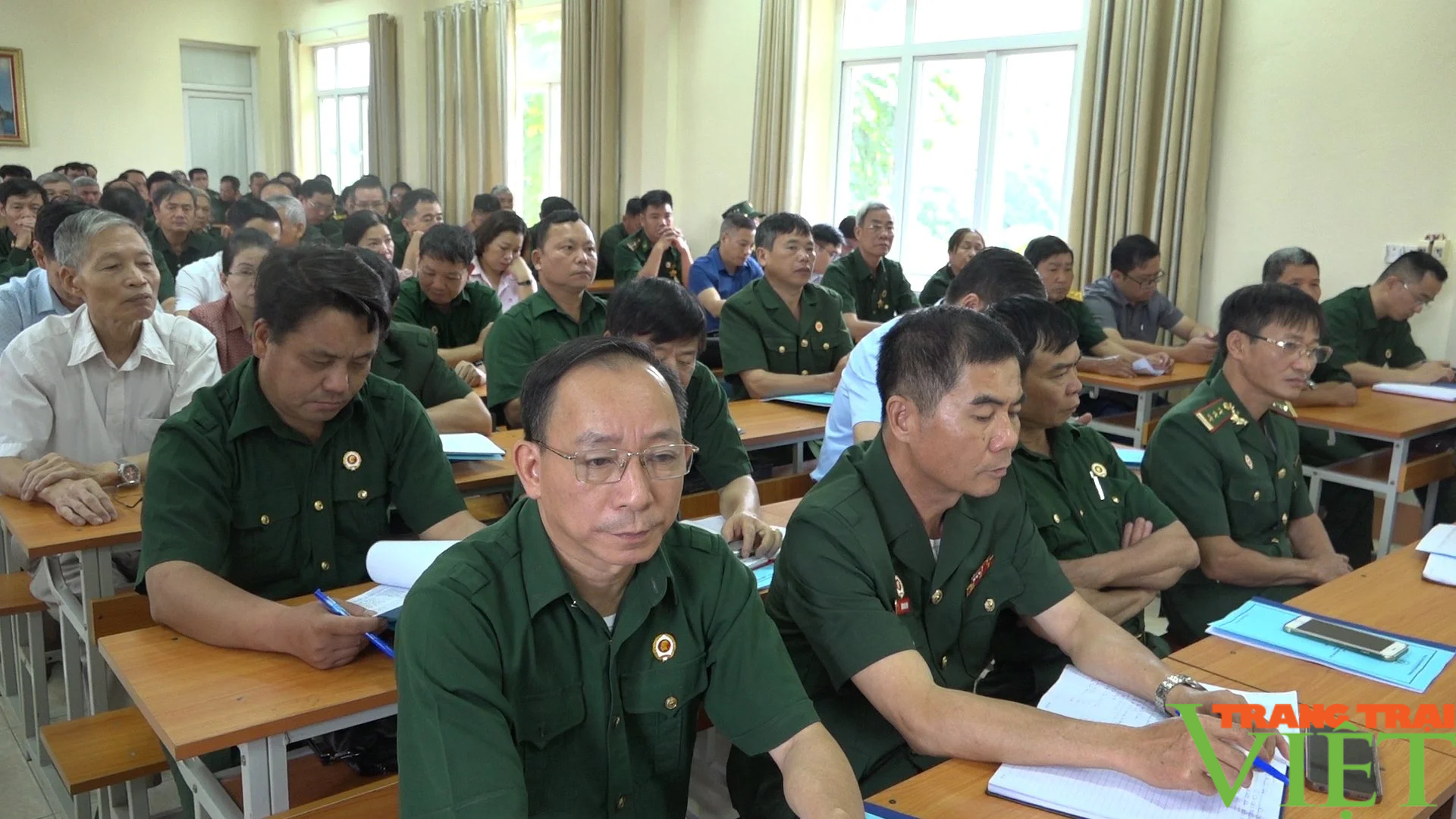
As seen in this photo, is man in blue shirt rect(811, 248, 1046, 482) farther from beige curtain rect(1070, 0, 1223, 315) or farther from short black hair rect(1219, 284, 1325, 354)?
beige curtain rect(1070, 0, 1223, 315)

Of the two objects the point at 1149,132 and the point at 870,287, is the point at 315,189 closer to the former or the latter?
the point at 870,287

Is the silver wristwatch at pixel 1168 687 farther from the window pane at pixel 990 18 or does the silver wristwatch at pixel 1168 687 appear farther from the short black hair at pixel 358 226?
the window pane at pixel 990 18

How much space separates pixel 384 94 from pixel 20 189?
5908mm

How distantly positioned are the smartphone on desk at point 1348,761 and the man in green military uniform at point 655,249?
516 cm

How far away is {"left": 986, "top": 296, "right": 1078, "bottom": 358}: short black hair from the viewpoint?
87.1 inches

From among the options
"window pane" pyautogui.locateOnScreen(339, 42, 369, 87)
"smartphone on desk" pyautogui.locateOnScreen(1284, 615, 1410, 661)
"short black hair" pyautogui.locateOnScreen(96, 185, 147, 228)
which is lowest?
"smartphone on desk" pyautogui.locateOnScreen(1284, 615, 1410, 661)

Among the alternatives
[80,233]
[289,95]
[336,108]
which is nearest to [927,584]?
[80,233]

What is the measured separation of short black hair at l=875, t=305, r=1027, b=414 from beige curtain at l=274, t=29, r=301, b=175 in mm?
13128

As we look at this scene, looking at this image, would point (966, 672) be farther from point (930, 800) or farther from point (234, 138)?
point (234, 138)

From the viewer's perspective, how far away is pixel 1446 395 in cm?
441

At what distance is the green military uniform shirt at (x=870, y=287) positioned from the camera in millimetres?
5895

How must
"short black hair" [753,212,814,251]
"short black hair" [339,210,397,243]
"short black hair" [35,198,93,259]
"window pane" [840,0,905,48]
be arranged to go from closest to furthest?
1. "short black hair" [35,198,93,259]
2. "short black hair" [753,212,814,251]
3. "short black hair" [339,210,397,243]
4. "window pane" [840,0,905,48]

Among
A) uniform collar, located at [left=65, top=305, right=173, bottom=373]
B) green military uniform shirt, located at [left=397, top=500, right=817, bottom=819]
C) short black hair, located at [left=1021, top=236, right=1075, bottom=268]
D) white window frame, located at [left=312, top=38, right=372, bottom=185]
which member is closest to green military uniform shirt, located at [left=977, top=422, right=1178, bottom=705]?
green military uniform shirt, located at [left=397, top=500, right=817, bottom=819]

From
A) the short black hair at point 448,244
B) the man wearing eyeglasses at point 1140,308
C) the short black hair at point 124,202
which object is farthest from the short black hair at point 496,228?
the man wearing eyeglasses at point 1140,308
